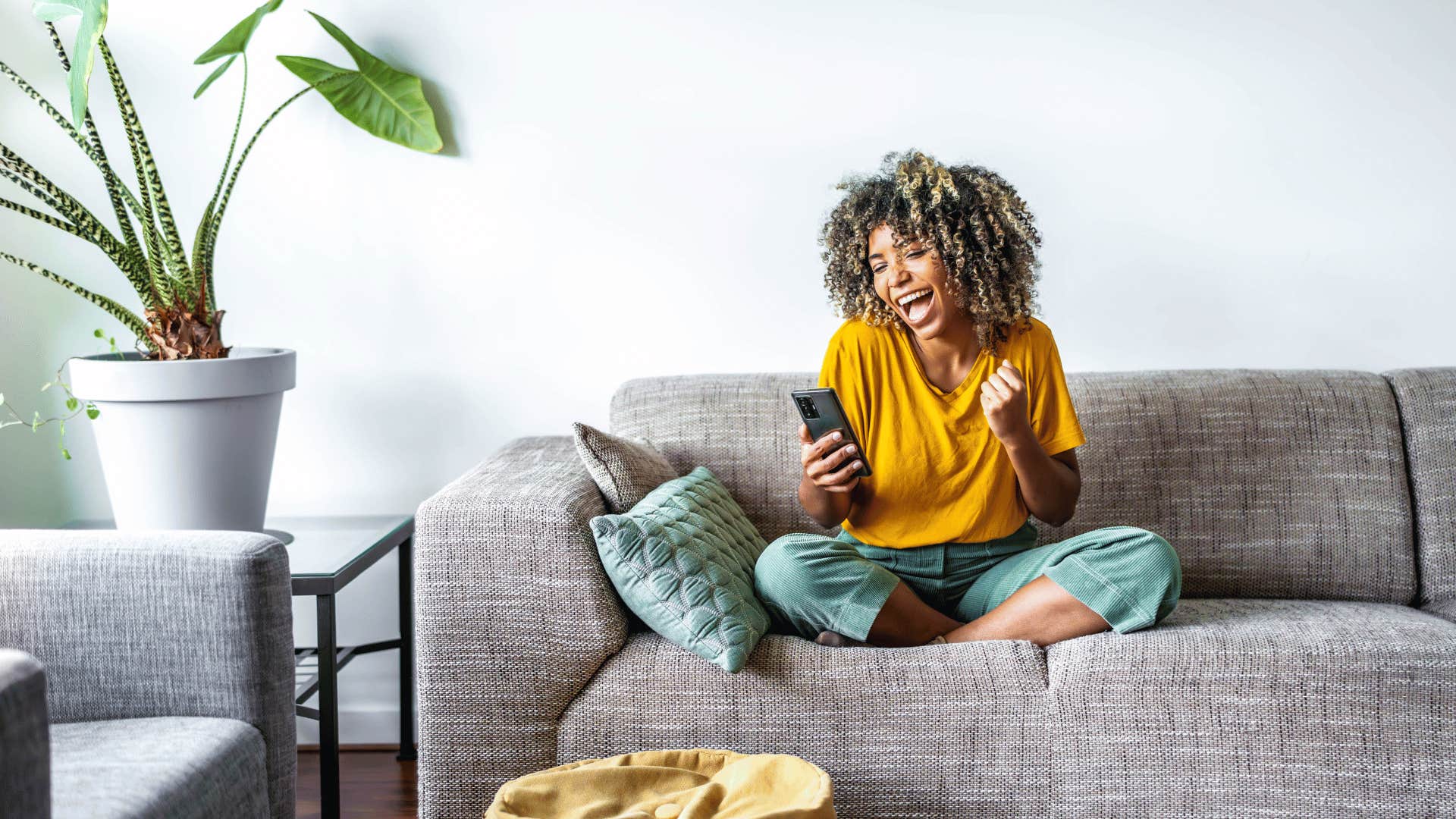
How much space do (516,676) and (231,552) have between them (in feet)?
1.34

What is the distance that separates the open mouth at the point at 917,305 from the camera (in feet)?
5.85

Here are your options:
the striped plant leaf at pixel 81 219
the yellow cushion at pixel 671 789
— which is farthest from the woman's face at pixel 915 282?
the striped plant leaf at pixel 81 219

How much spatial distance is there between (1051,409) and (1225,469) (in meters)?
0.40

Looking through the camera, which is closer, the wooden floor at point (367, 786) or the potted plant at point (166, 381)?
the potted plant at point (166, 381)

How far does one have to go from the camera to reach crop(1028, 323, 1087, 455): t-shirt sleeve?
5.89 ft

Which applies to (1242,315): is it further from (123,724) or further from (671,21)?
(123,724)

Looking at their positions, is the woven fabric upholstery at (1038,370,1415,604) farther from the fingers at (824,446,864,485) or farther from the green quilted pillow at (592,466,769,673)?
the green quilted pillow at (592,466,769,673)

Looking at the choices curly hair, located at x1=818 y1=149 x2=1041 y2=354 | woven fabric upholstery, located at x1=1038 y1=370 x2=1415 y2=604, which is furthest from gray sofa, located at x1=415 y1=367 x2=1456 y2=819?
curly hair, located at x1=818 y1=149 x2=1041 y2=354

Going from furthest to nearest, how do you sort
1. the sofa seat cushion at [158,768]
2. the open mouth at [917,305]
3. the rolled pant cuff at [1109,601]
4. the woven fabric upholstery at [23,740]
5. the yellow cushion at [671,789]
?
the open mouth at [917,305] → the rolled pant cuff at [1109,601] → the yellow cushion at [671,789] → the sofa seat cushion at [158,768] → the woven fabric upholstery at [23,740]

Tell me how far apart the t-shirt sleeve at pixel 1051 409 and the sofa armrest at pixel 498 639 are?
74 cm

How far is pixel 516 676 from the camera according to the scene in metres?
1.54

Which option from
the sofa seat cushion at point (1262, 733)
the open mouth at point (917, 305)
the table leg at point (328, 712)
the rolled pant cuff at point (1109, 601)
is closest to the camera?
the sofa seat cushion at point (1262, 733)

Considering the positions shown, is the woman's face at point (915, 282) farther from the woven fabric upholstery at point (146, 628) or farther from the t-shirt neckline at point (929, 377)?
the woven fabric upholstery at point (146, 628)

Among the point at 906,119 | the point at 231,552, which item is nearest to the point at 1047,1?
the point at 906,119
